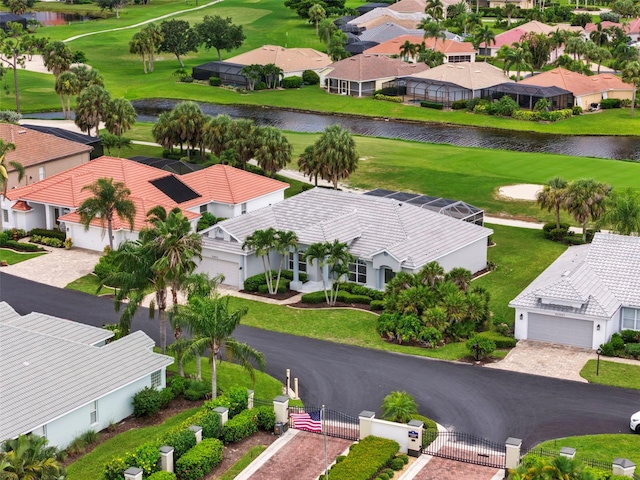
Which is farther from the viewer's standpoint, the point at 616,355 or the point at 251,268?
the point at 251,268

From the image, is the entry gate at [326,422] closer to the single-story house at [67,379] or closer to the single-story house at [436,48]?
the single-story house at [67,379]

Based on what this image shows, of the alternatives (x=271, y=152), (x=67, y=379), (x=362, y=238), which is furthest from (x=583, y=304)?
(x=271, y=152)

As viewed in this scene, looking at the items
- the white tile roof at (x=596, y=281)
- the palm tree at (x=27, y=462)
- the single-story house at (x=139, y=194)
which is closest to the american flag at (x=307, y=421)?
the palm tree at (x=27, y=462)

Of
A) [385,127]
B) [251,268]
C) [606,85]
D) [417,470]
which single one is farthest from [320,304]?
[606,85]

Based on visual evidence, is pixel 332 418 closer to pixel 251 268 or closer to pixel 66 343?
pixel 66 343

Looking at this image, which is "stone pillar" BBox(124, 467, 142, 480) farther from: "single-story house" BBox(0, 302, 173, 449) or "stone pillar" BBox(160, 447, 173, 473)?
"single-story house" BBox(0, 302, 173, 449)

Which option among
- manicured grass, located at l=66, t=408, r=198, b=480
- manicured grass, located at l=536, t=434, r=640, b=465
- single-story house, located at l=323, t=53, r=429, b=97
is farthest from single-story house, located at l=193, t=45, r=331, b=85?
manicured grass, located at l=536, t=434, r=640, b=465
